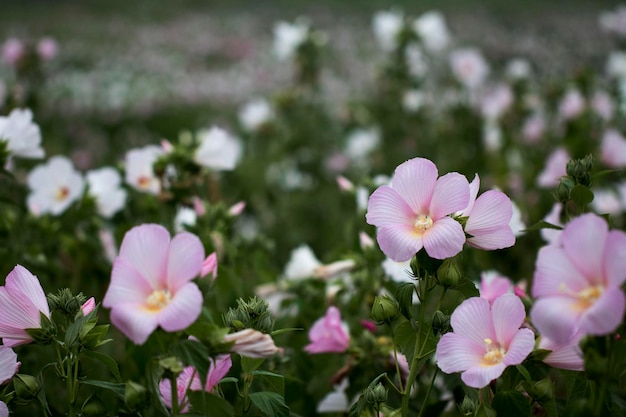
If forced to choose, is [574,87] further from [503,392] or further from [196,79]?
[196,79]

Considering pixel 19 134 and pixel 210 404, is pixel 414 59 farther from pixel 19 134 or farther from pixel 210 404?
pixel 210 404

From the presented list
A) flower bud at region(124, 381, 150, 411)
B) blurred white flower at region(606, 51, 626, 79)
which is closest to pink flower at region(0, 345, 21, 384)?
flower bud at region(124, 381, 150, 411)

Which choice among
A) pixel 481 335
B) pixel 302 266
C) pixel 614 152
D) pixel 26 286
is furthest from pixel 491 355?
pixel 614 152

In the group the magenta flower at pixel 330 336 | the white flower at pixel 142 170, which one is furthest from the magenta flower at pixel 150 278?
the white flower at pixel 142 170

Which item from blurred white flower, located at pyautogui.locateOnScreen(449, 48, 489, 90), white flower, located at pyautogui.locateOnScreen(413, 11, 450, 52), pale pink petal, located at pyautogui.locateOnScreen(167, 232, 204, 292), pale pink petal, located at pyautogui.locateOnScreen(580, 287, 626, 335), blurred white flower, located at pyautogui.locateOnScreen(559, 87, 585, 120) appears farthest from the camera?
blurred white flower, located at pyautogui.locateOnScreen(449, 48, 489, 90)

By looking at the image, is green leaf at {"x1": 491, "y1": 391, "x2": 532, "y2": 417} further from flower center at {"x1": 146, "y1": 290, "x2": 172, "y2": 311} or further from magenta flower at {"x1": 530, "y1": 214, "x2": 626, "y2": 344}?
flower center at {"x1": 146, "y1": 290, "x2": 172, "y2": 311}

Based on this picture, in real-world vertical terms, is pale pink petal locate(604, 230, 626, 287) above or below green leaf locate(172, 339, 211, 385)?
above

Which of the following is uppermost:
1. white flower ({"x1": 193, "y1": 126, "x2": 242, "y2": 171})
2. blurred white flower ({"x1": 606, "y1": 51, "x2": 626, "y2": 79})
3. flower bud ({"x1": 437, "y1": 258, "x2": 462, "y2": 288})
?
flower bud ({"x1": 437, "y1": 258, "x2": 462, "y2": 288})
